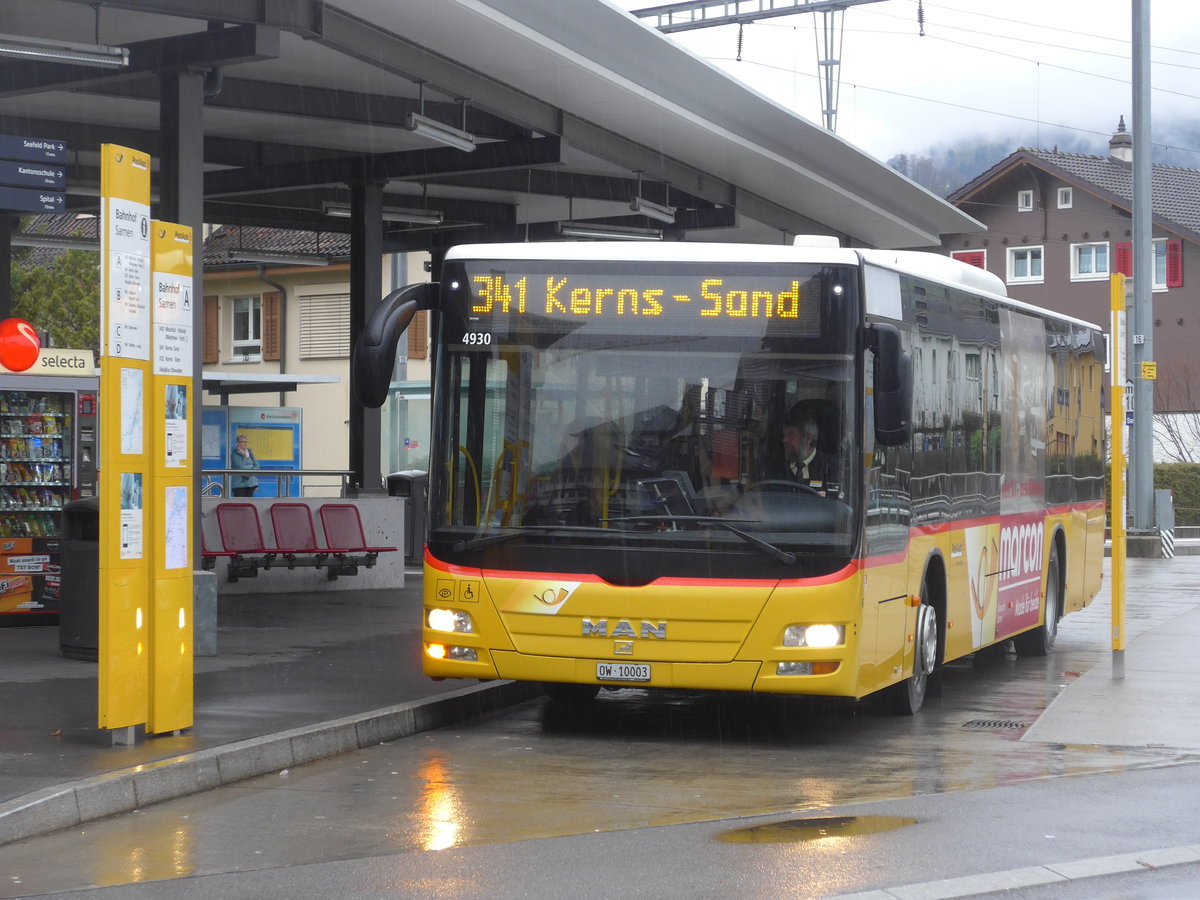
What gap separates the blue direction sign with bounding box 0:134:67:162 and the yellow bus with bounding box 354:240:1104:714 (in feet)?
18.1

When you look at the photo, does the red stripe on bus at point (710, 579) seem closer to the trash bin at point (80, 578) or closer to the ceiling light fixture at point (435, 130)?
the trash bin at point (80, 578)

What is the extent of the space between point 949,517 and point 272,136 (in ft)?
31.7

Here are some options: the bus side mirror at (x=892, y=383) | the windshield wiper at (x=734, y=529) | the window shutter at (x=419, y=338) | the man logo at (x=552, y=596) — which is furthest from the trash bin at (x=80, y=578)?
the window shutter at (x=419, y=338)

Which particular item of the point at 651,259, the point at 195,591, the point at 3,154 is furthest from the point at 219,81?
the point at 651,259

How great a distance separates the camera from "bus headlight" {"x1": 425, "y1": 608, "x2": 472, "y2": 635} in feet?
33.6

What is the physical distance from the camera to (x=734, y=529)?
9.81 metres

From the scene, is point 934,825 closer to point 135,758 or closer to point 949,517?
point 135,758

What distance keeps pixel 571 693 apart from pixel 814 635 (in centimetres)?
267

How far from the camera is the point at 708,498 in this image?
9.88 m

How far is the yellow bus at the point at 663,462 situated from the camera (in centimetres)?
982

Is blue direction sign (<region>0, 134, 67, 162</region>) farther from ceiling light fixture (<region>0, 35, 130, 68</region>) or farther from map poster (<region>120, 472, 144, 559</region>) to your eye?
map poster (<region>120, 472, 144, 559</region>)

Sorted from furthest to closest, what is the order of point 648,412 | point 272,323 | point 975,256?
point 975,256 < point 272,323 < point 648,412

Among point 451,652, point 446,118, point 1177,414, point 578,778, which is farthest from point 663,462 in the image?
point 1177,414

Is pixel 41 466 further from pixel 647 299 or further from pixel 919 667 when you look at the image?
pixel 919 667
